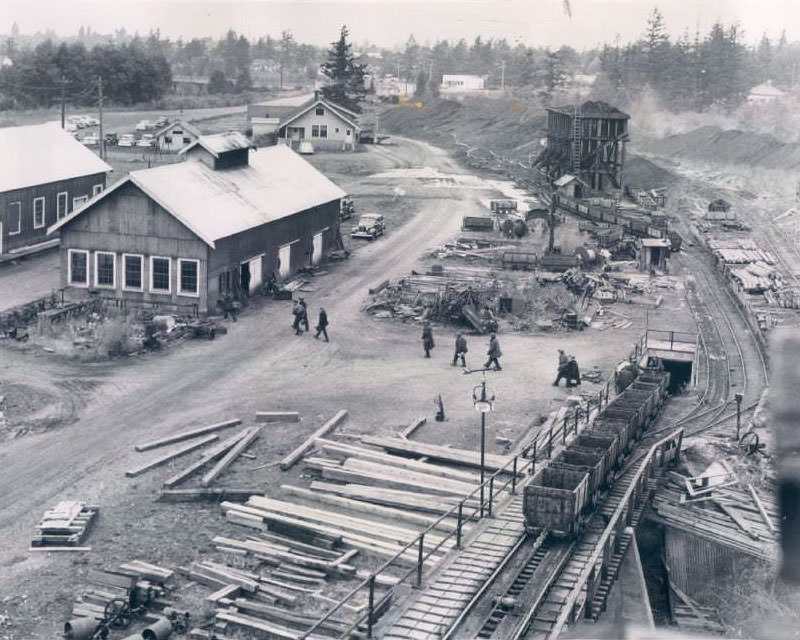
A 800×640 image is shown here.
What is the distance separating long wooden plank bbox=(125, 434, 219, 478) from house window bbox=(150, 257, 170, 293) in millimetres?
13852

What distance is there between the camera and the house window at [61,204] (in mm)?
52094

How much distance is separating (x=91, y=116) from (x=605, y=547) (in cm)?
9740

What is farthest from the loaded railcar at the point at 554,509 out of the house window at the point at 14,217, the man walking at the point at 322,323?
the house window at the point at 14,217

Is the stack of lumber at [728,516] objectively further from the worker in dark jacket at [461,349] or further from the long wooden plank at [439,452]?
the worker in dark jacket at [461,349]

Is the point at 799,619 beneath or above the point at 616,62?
beneath

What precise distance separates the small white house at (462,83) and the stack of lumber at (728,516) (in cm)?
14387

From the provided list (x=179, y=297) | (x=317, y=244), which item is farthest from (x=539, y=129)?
(x=179, y=297)

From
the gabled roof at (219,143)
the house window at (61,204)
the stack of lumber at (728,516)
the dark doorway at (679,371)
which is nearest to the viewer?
the stack of lumber at (728,516)

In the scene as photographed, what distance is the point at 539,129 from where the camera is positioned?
111 meters

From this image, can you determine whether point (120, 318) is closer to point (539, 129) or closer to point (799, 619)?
point (799, 619)

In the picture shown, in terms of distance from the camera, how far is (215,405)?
102ft

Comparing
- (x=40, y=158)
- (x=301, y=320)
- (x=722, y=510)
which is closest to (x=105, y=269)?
(x=301, y=320)

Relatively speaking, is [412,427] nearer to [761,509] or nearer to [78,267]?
[761,509]

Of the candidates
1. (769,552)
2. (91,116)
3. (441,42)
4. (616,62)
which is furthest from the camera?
(441,42)
